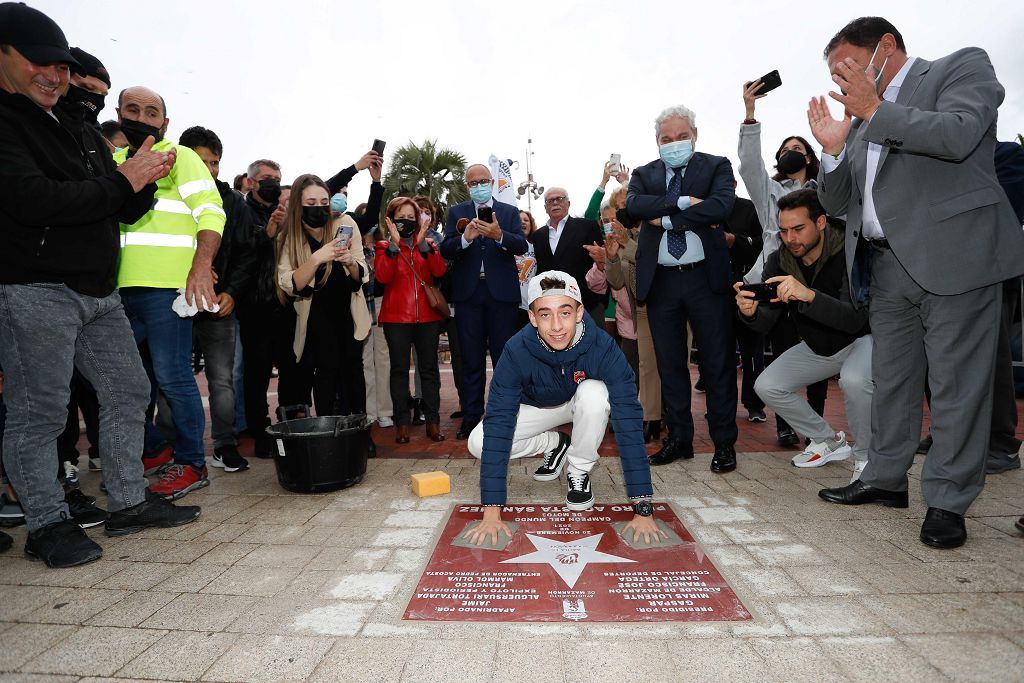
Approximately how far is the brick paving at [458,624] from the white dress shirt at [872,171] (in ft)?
4.79

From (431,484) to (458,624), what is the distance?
5.14 ft

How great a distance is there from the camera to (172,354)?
11.7ft

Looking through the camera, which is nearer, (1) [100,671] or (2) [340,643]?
(1) [100,671]

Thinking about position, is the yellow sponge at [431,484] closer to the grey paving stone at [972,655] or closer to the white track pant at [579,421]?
the white track pant at [579,421]

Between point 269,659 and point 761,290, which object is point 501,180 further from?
point 269,659

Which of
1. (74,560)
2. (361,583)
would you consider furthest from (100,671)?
(74,560)

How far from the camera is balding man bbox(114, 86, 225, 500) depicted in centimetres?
344

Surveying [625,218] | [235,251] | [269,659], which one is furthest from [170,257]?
[625,218]

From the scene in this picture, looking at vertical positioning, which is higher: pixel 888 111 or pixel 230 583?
pixel 888 111

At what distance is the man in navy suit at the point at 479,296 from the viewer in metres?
5.05

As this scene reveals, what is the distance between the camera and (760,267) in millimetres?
4758

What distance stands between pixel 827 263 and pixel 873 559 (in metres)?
2.00

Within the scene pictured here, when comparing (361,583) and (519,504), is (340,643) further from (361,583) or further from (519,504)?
(519,504)

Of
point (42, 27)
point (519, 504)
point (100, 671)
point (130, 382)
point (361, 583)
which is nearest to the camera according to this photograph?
point (100, 671)
